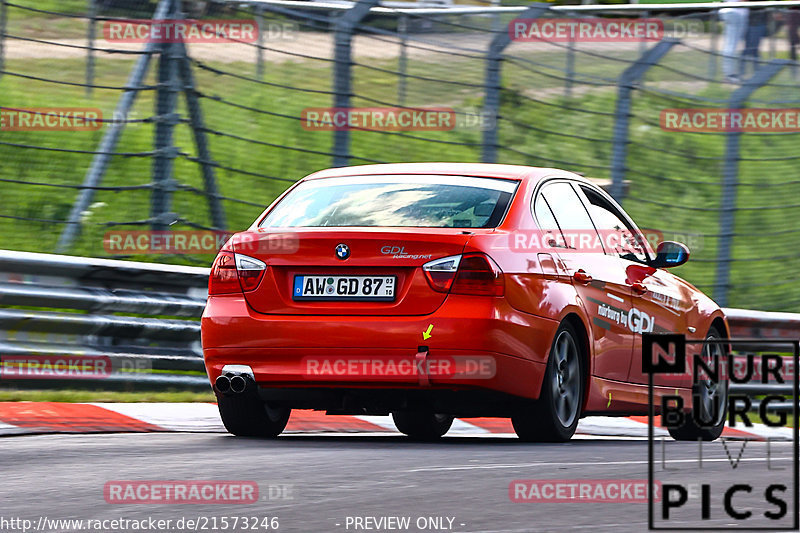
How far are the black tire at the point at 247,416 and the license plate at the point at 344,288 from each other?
778 millimetres

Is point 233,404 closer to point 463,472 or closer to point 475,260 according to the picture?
point 475,260

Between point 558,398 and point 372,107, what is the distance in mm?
4677

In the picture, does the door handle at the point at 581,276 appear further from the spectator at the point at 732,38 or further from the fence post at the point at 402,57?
the spectator at the point at 732,38

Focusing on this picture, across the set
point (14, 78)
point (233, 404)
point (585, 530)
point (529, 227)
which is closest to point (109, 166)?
point (14, 78)

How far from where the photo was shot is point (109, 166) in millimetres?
11688

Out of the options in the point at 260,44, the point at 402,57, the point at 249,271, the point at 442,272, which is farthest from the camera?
the point at 402,57

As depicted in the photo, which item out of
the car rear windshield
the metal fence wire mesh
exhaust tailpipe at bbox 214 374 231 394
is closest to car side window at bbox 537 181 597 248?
the car rear windshield

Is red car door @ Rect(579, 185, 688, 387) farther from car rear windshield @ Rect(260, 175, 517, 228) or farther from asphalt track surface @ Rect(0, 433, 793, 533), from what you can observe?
car rear windshield @ Rect(260, 175, 517, 228)

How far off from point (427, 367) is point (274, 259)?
929 mm

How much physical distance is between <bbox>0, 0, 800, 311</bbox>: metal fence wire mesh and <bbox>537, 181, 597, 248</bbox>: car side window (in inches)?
122

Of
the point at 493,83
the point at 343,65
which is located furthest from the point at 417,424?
the point at 493,83

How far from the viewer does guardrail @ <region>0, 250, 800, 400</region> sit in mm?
10086

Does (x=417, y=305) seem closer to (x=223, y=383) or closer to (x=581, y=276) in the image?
(x=223, y=383)

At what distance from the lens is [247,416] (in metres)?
8.41
